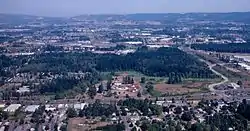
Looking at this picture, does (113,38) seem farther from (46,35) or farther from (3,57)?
(3,57)

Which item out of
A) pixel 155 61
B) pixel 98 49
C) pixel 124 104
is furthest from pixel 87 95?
pixel 98 49

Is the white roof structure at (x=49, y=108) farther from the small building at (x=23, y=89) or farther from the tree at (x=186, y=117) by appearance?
the tree at (x=186, y=117)

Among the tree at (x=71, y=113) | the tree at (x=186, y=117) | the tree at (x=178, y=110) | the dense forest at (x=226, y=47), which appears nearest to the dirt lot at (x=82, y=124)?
the tree at (x=71, y=113)

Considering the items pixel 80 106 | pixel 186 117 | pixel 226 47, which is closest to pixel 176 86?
pixel 80 106

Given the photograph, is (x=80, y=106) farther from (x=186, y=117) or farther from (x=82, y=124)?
(x=186, y=117)

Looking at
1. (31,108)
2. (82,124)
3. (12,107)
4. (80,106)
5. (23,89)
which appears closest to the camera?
(82,124)

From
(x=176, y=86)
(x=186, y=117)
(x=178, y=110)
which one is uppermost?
(x=186, y=117)

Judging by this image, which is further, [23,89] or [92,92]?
[23,89]

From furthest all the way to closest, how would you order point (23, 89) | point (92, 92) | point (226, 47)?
point (226, 47) → point (23, 89) → point (92, 92)

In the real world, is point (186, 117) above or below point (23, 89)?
above
